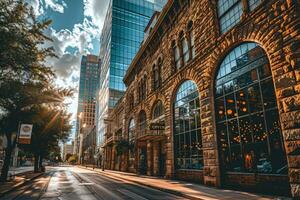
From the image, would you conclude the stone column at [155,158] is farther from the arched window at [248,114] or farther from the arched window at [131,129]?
the arched window at [248,114]

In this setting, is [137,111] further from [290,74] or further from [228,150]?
[290,74]

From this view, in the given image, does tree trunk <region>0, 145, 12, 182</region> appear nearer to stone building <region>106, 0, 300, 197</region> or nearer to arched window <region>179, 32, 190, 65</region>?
stone building <region>106, 0, 300, 197</region>

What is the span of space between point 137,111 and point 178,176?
1354 cm

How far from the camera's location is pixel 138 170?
88.0 ft

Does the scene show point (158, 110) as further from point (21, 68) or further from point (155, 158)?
point (21, 68)

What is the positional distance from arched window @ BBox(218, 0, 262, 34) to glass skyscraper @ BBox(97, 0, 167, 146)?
151 ft

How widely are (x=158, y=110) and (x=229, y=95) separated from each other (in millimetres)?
11121

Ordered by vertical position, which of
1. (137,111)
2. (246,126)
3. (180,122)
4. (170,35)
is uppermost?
(170,35)

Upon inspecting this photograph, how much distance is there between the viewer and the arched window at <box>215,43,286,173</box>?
9984 mm

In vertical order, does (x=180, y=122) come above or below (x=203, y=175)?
above

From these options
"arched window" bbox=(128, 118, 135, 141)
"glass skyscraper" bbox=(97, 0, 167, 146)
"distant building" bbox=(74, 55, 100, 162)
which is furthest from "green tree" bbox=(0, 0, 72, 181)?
"distant building" bbox=(74, 55, 100, 162)

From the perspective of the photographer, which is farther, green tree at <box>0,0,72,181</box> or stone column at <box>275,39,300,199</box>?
green tree at <box>0,0,72,181</box>

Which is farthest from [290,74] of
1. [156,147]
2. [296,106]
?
[156,147]

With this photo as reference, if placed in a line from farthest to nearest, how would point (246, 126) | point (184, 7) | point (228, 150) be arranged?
point (184, 7)
point (228, 150)
point (246, 126)
